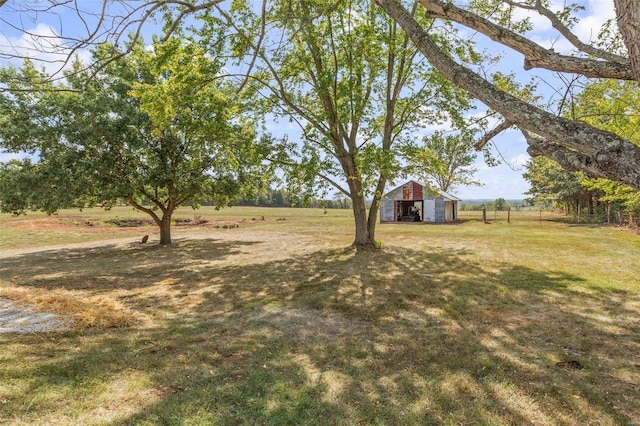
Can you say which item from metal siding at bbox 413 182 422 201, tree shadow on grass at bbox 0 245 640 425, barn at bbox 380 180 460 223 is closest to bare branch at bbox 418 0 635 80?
tree shadow on grass at bbox 0 245 640 425

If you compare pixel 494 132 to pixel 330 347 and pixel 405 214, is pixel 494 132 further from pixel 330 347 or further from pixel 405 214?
pixel 405 214

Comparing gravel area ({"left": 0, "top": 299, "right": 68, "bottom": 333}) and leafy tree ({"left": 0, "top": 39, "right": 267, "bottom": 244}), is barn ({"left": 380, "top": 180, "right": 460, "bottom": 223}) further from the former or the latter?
gravel area ({"left": 0, "top": 299, "right": 68, "bottom": 333})

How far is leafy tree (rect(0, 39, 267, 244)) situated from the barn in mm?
19339

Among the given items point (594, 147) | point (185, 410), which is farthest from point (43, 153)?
point (594, 147)

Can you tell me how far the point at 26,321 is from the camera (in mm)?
5418

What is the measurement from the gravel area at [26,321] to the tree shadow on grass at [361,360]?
0.59 metres

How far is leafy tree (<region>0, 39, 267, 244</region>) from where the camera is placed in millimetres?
12414

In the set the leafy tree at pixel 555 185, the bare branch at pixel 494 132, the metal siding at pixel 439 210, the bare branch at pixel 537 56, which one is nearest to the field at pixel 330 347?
the bare branch at pixel 494 132

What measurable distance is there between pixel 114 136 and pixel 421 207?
26.6 meters

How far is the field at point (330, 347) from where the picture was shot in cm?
318

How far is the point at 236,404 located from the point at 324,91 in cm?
1057

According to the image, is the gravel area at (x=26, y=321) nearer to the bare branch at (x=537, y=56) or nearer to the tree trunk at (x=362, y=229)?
the bare branch at (x=537, y=56)

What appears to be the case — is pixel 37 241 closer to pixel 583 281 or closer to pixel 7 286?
pixel 7 286

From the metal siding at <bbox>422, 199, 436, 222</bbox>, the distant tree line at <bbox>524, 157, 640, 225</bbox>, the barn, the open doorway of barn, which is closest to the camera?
the distant tree line at <bbox>524, 157, 640, 225</bbox>
